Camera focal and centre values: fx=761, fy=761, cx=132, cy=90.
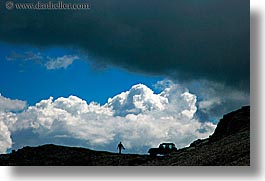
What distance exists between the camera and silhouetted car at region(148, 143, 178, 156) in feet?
32.4

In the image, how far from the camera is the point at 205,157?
10.2 meters

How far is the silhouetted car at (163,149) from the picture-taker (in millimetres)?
9877

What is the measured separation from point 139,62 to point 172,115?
32.2 inches

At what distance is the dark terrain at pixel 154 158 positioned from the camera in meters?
9.84

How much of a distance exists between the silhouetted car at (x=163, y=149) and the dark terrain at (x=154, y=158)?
7 cm

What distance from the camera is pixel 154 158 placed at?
10094 millimetres

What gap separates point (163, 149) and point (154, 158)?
0.26 metres

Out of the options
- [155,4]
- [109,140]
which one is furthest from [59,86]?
[155,4]

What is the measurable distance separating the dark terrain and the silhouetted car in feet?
0.21

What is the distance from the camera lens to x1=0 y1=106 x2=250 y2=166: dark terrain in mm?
9836

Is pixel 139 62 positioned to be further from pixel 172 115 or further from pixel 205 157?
pixel 205 157

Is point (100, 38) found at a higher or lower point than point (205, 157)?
higher

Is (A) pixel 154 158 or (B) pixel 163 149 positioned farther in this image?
(A) pixel 154 158

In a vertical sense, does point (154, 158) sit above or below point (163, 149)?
below
